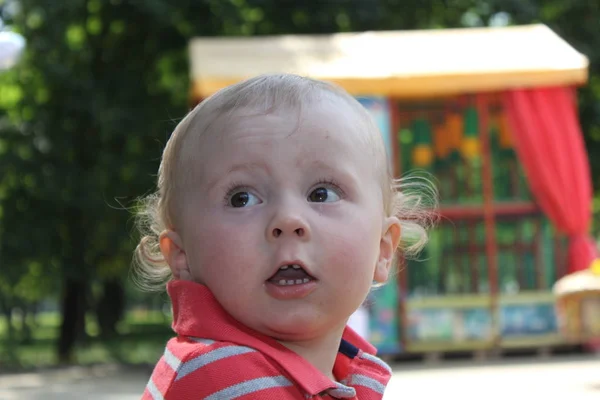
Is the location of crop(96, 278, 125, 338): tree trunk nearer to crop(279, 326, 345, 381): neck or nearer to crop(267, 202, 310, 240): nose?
crop(279, 326, 345, 381): neck

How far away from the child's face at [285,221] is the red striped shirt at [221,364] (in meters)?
0.03

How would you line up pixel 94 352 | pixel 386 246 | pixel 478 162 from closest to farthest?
pixel 386 246
pixel 478 162
pixel 94 352

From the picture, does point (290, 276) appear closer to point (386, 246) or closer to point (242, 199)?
point (242, 199)

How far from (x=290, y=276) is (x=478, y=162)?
31.9ft

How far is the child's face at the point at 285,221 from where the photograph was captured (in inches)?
60.7

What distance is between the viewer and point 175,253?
5.65 feet

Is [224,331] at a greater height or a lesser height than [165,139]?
greater

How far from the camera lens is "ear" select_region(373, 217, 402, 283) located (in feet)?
5.88

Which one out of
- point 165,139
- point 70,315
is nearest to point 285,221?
point 165,139

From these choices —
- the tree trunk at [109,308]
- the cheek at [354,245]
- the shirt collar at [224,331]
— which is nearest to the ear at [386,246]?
the cheek at [354,245]

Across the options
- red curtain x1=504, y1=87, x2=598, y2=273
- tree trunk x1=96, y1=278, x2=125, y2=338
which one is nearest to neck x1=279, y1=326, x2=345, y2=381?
red curtain x1=504, y1=87, x2=598, y2=273

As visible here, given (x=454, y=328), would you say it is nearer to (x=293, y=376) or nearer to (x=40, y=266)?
(x=40, y=266)

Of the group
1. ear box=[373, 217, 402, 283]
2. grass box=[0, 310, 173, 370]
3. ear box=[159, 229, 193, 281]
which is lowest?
grass box=[0, 310, 173, 370]

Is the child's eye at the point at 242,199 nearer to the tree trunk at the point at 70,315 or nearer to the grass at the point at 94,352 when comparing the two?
the grass at the point at 94,352
